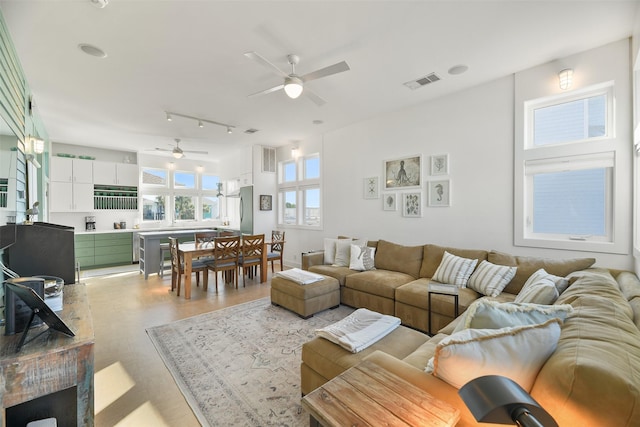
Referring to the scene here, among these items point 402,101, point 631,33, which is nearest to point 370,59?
point 402,101

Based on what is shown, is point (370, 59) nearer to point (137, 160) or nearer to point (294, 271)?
point (294, 271)

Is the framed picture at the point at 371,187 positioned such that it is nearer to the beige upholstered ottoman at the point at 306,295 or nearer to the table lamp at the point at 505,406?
the beige upholstered ottoman at the point at 306,295

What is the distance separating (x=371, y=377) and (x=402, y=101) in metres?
3.97

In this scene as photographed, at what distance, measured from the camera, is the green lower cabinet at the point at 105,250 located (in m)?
6.23

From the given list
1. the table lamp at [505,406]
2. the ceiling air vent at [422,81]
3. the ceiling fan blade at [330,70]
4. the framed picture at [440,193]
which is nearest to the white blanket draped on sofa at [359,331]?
the table lamp at [505,406]

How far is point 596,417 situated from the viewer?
2.67 ft

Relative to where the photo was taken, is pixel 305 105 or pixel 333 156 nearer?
pixel 305 105

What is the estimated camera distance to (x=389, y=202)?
463 centimetres

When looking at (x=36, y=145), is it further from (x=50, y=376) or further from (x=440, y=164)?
(x=440, y=164)

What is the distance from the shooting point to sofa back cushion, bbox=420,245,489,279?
3.37 metres

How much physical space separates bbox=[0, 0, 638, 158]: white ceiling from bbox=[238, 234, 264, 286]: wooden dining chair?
2234 mm

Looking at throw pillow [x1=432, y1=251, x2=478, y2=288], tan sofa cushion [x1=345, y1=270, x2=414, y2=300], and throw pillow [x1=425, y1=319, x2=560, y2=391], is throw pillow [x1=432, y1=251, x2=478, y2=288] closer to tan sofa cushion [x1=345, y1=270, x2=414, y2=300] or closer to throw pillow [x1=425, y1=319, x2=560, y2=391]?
tan sofa cushion [x1=345, y1=270, x2=414, y2=300]

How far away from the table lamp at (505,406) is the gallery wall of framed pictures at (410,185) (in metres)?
3.68

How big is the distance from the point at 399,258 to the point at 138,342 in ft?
11.2
